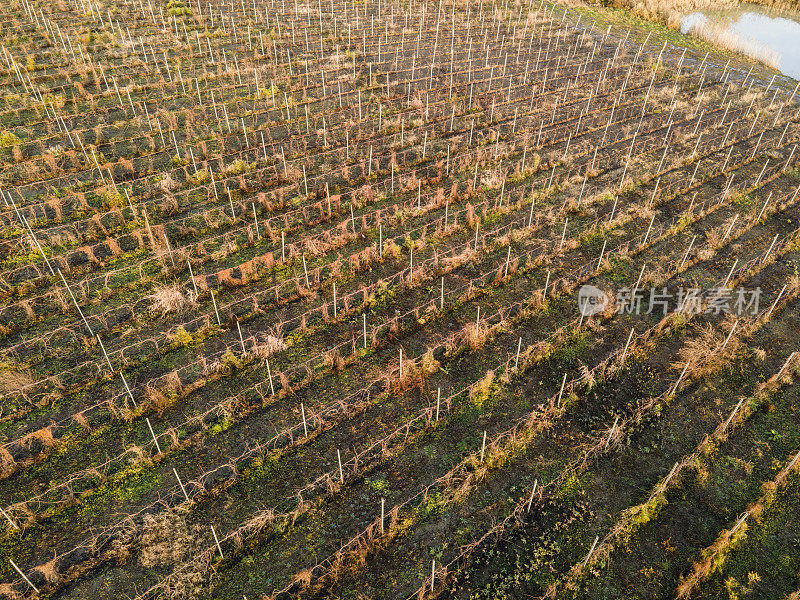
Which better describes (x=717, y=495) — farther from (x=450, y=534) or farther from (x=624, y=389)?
(x=450, y=534)

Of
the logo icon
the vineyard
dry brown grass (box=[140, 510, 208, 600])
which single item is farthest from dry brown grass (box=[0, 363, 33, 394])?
the logo icon

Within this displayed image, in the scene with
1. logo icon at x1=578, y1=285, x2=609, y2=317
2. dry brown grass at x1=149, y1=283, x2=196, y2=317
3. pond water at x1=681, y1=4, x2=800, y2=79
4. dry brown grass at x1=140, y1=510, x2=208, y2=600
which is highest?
pond water at x1=681, y1=4, x2=800, y2=79

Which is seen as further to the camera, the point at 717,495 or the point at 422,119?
the point at 422,119

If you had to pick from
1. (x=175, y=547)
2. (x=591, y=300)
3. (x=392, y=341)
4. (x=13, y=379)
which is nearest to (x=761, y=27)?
(x=591, y=300)

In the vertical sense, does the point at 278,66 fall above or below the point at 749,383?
above

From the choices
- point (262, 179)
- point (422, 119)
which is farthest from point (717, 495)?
point (422, 119)

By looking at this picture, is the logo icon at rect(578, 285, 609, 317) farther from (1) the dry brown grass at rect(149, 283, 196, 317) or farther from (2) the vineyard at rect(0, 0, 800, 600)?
(1) the dry brown grass at rect(149, 283, 196, 317)
